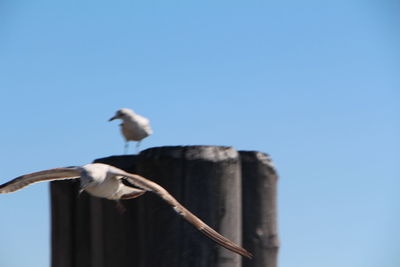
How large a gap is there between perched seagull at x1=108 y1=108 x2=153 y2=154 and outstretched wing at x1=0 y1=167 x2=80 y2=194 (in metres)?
5.21

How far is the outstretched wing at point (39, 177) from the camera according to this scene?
18.5 feet

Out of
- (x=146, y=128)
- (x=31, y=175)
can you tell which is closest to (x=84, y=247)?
(x=31, y=175)

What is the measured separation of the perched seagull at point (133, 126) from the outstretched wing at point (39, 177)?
5.21 metres

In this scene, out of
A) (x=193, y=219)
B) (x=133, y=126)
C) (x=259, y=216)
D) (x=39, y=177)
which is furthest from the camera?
(x=133, y=126)

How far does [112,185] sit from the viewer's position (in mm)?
4785

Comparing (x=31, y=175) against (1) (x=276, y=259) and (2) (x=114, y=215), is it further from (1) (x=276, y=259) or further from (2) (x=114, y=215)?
(1) (x=276, y=259)

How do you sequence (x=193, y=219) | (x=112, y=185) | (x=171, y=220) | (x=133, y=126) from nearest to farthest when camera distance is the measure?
(x=193, y=219) < (x=171, y=220) < (x=112, y=185) < (x=133, y=126)

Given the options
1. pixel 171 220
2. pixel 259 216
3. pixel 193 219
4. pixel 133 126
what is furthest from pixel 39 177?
pixel 133 126

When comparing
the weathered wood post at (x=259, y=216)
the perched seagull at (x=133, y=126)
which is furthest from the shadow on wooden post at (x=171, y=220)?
the perched seagull at (x=133, y=126)

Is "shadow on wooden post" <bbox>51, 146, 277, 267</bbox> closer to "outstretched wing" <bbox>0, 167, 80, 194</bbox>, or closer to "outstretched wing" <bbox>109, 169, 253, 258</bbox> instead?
"outstretched wing" <bbox>109, 169, 253, 258</bbox>

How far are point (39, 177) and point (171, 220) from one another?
2.25 meters

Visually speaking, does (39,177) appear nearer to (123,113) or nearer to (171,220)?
(171,220)

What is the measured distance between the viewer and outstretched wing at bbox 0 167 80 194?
564 cm

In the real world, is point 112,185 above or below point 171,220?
above
